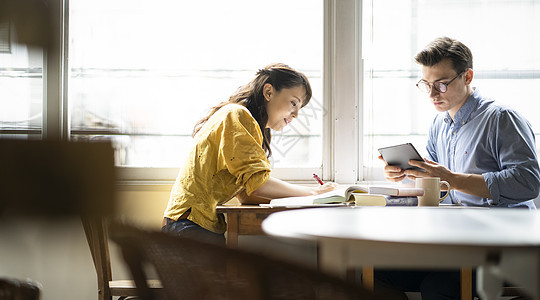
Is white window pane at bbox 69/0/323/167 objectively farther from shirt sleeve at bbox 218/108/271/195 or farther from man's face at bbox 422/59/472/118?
shirt sleeve at bbox 218/108/271/195

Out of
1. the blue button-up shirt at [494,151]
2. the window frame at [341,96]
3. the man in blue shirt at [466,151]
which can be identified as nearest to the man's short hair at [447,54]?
the man in blue shirt at [466,151]

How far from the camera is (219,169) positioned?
202 cm

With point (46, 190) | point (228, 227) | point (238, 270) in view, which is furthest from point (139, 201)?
point (228, 227)

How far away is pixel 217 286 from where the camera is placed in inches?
17.8

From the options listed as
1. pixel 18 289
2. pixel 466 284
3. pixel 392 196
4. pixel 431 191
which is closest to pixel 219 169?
pixel 392 196

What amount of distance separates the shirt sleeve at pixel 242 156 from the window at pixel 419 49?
102 centimetres

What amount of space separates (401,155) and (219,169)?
28.2 inches

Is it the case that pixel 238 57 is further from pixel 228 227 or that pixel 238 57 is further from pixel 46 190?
pixel 46 190

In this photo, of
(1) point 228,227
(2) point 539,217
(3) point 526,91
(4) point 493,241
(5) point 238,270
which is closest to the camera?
(5) point 238,270

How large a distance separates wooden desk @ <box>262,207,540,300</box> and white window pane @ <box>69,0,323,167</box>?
1.98 meters

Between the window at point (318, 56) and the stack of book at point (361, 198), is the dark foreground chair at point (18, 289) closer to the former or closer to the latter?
the stack of book at point (361, 198)

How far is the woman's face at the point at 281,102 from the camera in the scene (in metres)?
2.32

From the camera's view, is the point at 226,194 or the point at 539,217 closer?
the point at 539,217

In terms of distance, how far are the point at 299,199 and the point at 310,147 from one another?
90 cm
